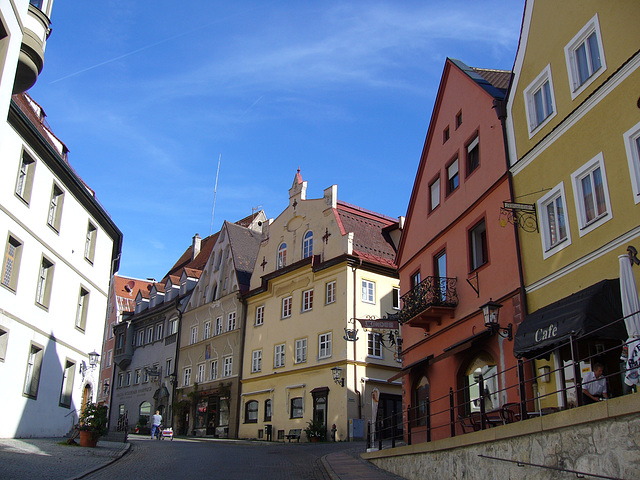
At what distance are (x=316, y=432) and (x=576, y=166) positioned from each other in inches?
853

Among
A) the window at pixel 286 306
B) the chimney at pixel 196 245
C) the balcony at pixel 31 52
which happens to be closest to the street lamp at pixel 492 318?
the balcony at pixel 31 52

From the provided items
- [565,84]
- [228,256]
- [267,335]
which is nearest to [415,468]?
A: [565,84]

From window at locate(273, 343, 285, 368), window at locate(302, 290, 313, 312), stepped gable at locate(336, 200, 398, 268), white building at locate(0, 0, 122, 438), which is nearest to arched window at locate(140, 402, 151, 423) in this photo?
window at locate(273, 343, 285, 368)

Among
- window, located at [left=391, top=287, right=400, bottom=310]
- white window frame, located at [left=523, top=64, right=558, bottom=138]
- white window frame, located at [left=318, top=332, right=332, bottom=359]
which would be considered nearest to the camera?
white window frame, located at [left=523, top=64, right=558, bottom=138]

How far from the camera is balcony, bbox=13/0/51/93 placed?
52.8 feet

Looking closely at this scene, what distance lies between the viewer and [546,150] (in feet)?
49.8

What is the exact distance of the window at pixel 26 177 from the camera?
22609 mm

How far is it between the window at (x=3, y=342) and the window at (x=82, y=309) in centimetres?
627

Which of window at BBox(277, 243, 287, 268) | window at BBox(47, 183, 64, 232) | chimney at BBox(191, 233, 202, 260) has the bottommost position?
window at BBox(47, 183, 64, 232)

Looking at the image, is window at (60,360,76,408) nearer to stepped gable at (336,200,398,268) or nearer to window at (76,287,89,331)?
window at (76,287,89,331)

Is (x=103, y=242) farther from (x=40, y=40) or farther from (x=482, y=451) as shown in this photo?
(x=482, y=451)

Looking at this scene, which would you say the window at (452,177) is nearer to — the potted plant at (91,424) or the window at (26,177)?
the potted plant at (91,424)

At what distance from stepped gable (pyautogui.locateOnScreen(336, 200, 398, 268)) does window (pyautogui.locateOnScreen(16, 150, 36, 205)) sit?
17.1 meters

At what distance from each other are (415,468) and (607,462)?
7077 mm
